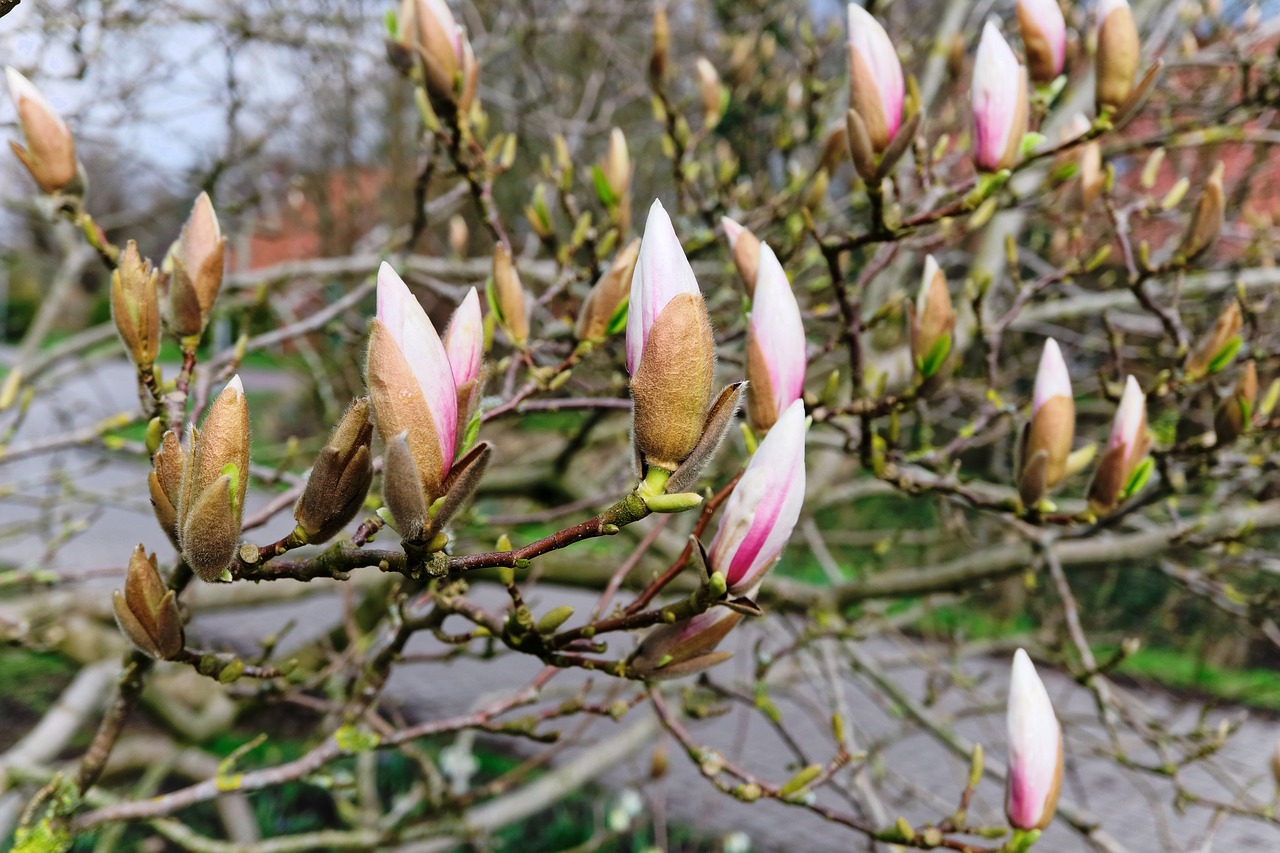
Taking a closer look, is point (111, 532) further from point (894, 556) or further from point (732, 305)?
point (732, 305)

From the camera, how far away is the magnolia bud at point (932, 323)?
107 centimetres

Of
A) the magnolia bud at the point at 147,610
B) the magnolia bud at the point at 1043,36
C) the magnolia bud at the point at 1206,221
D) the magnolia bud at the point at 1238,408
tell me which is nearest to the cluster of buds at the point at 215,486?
the magnolia bud at the point at 147,610

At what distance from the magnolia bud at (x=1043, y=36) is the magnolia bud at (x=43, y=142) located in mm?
1105

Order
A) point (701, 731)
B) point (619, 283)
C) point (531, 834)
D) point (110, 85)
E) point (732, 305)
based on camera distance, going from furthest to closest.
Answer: point (701, 731)
point (531, 834)
point (110, 85)
point (732, 305)
point (619, 283)

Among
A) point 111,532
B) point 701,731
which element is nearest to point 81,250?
point 701,731

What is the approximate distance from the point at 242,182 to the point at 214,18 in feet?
10.7

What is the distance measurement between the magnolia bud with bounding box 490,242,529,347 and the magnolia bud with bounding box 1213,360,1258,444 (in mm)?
982

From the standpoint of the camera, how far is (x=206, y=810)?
5.25 m

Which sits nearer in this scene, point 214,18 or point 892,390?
point 892,390

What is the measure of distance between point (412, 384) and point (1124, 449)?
81 centimetres

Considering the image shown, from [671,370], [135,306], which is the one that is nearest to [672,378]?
[671,370]

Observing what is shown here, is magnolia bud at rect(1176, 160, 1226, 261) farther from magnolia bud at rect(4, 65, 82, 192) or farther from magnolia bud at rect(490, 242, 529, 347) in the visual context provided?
magnolia bud at rect(4, 65, 82, 192)

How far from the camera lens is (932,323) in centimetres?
107

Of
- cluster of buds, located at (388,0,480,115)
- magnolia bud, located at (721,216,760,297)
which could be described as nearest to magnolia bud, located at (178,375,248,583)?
magnolia bud, located at (721,216,760,297)
